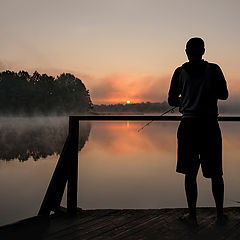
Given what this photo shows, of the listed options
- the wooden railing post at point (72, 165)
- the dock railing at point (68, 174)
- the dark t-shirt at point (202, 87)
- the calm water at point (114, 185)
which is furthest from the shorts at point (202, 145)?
the calm water at point (114, 185)

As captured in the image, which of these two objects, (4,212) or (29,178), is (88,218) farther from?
(29,178)

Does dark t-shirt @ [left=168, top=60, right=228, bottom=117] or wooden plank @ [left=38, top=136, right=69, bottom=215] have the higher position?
dark t-shirt @ [left=168, top=60, right=228, bottom=117]

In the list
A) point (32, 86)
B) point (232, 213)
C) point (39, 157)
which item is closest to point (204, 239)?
point (232, 213)

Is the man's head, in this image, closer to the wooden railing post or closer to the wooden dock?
the wooden railing post

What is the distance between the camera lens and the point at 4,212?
11172mm

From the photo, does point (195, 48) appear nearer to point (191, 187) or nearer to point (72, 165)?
point (191, 187)

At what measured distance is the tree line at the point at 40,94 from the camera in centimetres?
7656

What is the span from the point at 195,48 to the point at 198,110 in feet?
2.08

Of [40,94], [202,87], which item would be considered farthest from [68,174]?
[40,94]

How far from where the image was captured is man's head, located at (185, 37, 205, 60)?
2.88 metres

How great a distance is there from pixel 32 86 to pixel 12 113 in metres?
12.8

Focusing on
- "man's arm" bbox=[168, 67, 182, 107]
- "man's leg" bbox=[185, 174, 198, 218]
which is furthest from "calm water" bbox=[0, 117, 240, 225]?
"man's arm" bbox=[168, 67, 182, 107]

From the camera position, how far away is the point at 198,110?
2867 mm

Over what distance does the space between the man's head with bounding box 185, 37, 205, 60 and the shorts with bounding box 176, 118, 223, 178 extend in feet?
2.12
